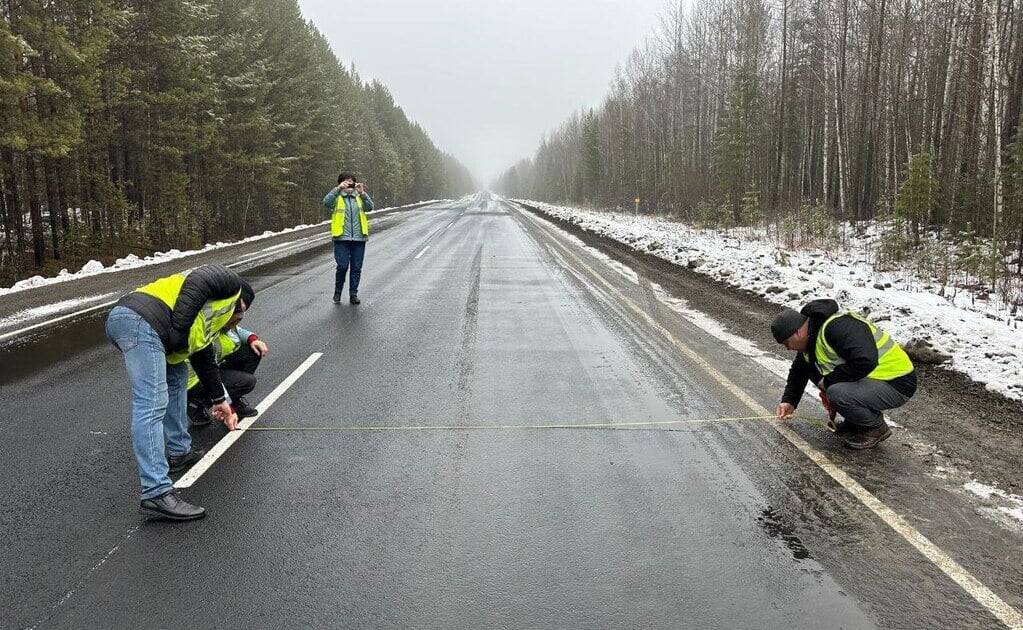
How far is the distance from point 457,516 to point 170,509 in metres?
1.56

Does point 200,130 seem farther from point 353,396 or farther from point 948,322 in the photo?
point 948,322

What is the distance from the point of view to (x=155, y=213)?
914 inches

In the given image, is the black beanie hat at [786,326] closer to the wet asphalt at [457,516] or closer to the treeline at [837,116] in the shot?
the wet asphalt at [457,516]

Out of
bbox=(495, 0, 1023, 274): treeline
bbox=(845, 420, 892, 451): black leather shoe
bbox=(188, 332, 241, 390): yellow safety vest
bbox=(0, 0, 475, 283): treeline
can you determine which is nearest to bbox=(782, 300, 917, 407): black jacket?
bbox=(845, 420, 892, 451): black leather shoe

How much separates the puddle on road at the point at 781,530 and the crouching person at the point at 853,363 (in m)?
1.28

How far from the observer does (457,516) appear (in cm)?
332

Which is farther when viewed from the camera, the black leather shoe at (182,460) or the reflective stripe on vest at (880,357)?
the reflective stripe on vest at (880,357)

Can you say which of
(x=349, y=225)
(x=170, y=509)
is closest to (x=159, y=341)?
(x=170, y=509)

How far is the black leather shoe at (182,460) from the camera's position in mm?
3943

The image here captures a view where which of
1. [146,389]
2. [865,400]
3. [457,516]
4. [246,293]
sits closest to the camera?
[457,516]

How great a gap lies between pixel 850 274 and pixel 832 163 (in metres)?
26.5

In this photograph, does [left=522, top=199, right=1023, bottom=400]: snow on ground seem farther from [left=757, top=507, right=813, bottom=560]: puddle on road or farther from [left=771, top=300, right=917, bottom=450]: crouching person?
[left=757, top=507, right=813, bottom=560]: puddle on road

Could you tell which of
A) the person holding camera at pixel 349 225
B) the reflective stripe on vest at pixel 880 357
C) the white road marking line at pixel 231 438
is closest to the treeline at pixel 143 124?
the person holding camera at pixel 349 225

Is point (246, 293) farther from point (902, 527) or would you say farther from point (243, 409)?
point (902, 527)
